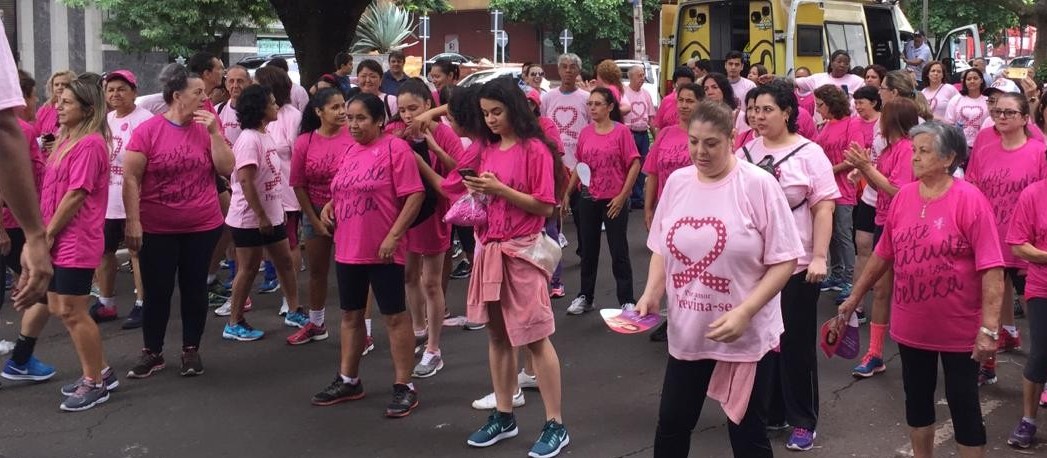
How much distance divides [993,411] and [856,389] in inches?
29.5

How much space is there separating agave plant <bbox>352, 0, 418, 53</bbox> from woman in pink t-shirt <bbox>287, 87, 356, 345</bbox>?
3122 cm

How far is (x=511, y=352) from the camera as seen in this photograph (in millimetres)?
5699

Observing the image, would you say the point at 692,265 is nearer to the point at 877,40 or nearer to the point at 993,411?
the point at 993,411

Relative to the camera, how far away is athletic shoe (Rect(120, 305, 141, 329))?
831 centimetres

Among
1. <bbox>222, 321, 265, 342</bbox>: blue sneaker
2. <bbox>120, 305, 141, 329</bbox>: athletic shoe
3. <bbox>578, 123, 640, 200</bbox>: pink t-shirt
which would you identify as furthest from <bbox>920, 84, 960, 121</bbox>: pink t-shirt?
<bbox>120, 305, 141, 329</bbox>: athletic shoe

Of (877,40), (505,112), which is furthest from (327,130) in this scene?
(877,40)

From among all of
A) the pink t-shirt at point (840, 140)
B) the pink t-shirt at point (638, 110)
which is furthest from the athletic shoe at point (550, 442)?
the pink t-shirt at point (638, 110)

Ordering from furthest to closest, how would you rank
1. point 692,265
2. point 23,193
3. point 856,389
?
point 856,389, point 692,265, point 23,193

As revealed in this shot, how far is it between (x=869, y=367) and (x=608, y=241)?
230cm

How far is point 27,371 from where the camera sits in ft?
22.9

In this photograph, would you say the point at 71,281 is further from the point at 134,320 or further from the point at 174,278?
the point at 134,320

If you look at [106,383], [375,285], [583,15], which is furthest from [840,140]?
[583,15]

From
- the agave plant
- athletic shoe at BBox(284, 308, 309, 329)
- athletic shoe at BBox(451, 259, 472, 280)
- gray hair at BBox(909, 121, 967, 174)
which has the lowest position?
athletic shoe at BBox(284, 308, 309, 329)

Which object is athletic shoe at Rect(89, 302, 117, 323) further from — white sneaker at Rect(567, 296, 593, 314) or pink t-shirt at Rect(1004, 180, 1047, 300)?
pink t-shirt at Rect(1004, 180, 1047, 300)
